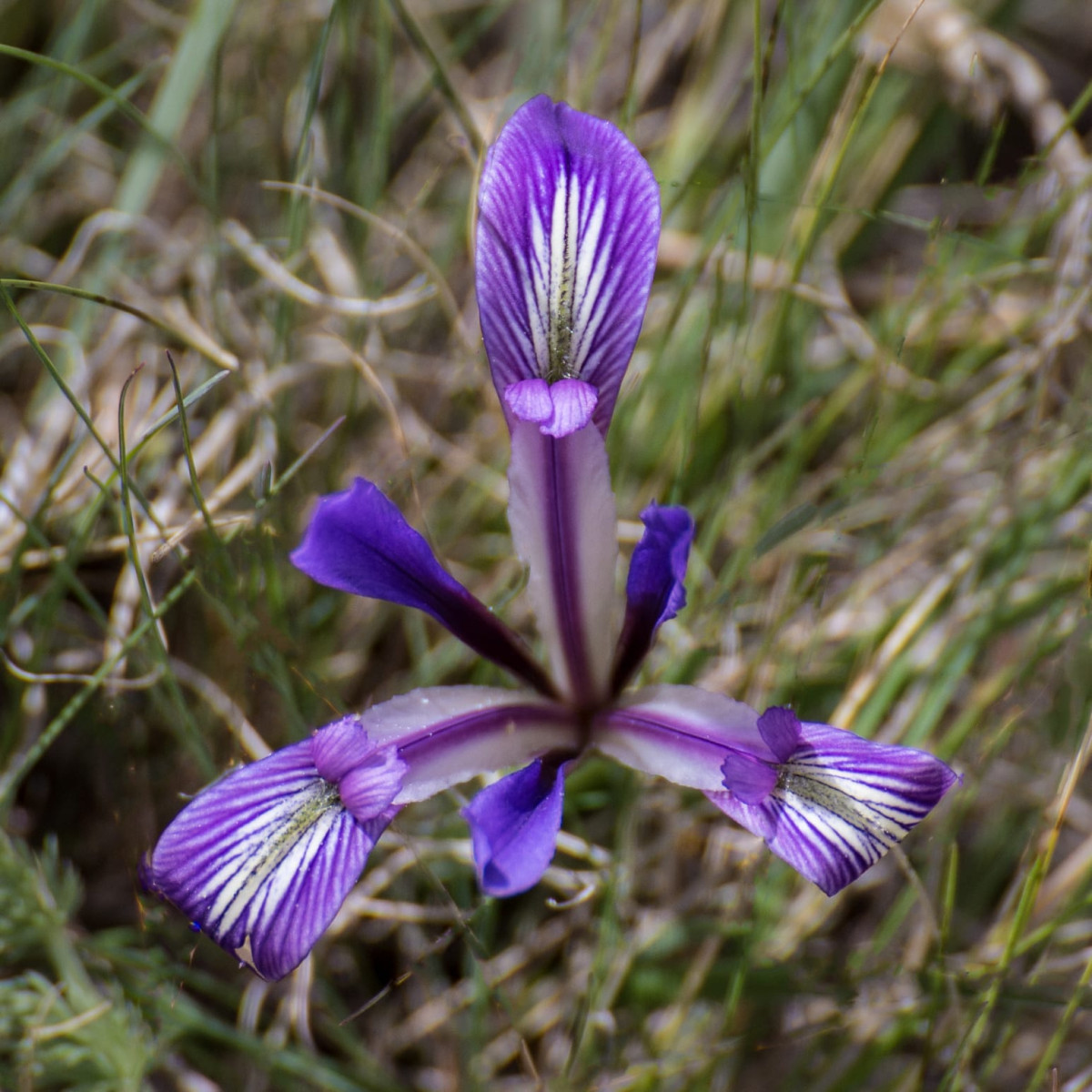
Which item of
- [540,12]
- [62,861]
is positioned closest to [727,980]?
[62,861]

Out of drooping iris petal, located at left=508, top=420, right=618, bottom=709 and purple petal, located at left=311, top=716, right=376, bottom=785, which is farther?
drooping iris petal, located at left=508, top=420, right=618, bottom=709

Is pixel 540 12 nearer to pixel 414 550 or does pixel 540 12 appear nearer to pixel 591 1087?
pixel 414 550

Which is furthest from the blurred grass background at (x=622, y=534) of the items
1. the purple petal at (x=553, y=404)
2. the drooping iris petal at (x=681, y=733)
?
the purple petal at (x=553, y=404)

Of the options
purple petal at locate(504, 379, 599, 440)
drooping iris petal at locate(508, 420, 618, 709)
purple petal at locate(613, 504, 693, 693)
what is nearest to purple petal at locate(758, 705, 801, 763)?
purple petal at locate(613, 504, 693, 693)

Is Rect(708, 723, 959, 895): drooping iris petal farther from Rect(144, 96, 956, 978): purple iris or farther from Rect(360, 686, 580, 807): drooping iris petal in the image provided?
Rect(360, 686, 580, 807): drooping iris petal

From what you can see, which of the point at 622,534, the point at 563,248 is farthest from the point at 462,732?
the point at 622,534
